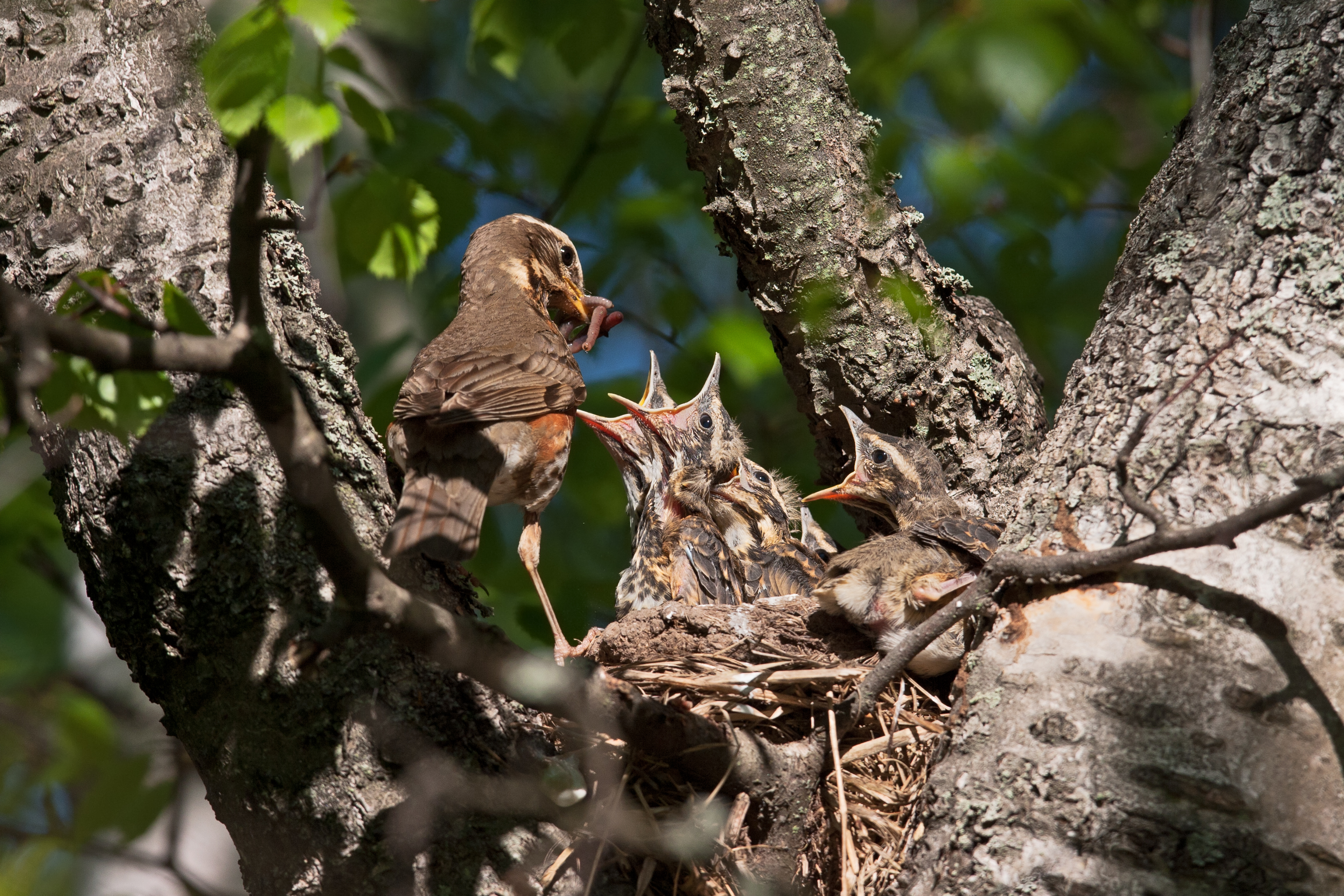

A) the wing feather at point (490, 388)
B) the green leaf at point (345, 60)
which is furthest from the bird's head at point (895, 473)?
the green leaf at point (345, 60)

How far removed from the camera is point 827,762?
3148 mm

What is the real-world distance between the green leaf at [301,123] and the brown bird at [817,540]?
2.92m

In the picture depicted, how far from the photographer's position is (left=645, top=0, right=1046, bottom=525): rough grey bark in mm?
4027

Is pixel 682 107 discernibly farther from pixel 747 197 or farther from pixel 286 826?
pixel 286 826

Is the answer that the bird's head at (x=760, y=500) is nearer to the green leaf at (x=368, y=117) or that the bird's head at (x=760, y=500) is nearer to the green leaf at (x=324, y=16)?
the green leaf at (x=368, y=117)

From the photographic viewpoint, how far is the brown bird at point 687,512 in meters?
4.91

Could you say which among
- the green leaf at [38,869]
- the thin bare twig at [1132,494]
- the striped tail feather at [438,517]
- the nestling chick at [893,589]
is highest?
the nestling chick at [893,589]

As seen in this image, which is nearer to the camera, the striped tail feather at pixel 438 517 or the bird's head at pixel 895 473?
the striped tail feather at pixel 438 517

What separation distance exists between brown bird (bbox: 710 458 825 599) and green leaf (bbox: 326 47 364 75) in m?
2.62

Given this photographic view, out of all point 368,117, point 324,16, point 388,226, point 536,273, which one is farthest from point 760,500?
point 324,16

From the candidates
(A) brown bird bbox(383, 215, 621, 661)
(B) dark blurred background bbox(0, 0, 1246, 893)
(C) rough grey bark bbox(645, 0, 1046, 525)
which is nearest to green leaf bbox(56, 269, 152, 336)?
(B) dark blurred background bbox(0, 0, 1246, 893)

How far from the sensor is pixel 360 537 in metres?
3.08

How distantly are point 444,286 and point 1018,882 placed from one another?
5.20 m

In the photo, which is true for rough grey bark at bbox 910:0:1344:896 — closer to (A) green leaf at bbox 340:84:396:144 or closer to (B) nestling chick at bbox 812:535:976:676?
(B) nestling chick at bbox 812:535:976:676
